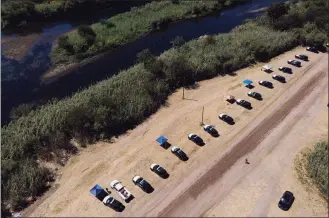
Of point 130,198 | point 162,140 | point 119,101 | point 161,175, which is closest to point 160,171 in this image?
point 161,175

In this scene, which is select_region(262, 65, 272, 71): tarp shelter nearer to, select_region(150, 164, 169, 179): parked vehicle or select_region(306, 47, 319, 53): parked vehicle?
select_region(306, 47, 319, 53): parked vehicle

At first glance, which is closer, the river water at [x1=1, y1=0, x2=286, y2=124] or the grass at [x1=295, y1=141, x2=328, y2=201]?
the grass at [x1=295, y1=141, x2=328, y2=201]

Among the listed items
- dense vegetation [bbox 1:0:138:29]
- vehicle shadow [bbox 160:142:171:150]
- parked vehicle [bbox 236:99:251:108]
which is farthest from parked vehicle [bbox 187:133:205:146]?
dense vegetation [bbox 1:0:138:29]

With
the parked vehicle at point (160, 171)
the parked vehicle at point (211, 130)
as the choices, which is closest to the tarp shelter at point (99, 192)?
the parked vehicle at point (160, 171)

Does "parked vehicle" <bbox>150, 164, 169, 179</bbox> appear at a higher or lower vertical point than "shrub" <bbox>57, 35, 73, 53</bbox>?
lower

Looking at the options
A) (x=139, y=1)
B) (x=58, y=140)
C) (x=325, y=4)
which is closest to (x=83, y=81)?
(x=58, y=140)

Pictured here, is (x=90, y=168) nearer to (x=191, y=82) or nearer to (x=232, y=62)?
(x=191, y=82)
